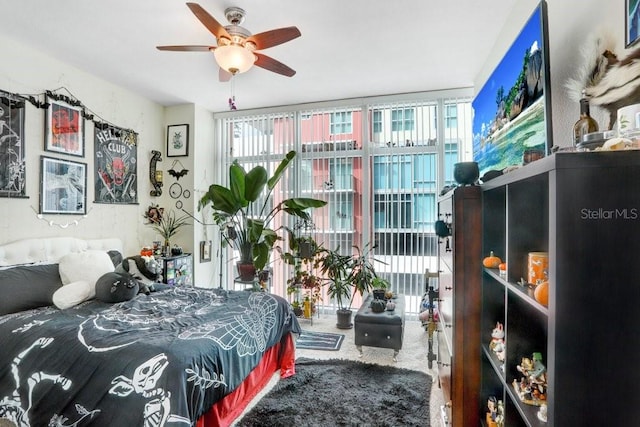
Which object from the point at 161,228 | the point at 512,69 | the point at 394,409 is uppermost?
the point at 512,69

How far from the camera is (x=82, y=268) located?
2.73 metres

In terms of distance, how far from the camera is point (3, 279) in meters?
2.40

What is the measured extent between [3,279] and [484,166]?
368 centimetres

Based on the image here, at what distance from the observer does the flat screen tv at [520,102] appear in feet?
4.68

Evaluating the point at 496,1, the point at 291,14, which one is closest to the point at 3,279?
the point at 291,14

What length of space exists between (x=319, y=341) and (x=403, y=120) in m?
2.86

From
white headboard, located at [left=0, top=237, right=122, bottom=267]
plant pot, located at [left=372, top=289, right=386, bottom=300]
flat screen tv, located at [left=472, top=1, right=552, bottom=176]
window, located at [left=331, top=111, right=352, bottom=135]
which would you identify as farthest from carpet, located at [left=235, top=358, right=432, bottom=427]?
window, located at [left=331, top=111, right=352, bottom=135]

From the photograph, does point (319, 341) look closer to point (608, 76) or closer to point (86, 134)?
point (608, 76)

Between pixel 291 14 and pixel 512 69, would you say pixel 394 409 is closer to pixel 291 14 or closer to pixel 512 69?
pixel 512 69

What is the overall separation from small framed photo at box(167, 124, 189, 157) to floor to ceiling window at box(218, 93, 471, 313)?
0.93m

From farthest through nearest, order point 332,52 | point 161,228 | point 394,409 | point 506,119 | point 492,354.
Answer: point 161,228, point 332,52, point 394,409, point 506,119, point 492,354

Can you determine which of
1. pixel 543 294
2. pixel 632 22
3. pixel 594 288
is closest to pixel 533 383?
pixel 543 294

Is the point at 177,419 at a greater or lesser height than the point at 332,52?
lesser

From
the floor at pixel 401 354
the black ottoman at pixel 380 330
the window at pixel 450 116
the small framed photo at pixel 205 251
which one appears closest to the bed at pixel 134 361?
the floor at pixel 401 354
